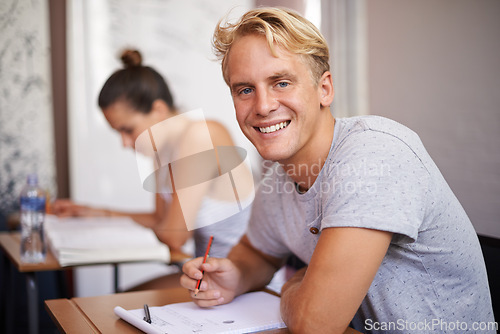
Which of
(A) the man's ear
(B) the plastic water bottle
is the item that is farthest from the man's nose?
(B) the plastic water bottle

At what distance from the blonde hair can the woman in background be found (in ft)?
2.09

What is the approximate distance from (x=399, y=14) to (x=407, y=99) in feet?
0.79

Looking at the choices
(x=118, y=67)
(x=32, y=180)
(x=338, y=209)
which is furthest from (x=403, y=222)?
(x=118, y=67)

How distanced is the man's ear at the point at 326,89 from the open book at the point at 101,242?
914 millimetres

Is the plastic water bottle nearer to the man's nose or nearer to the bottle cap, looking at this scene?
the bottle cap

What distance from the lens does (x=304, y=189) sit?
44.9 inches

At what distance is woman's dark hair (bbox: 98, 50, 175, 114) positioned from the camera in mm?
1986

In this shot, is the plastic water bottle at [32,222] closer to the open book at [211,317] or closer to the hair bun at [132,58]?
the hair bun at [132,58]

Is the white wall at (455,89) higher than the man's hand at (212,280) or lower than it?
higher

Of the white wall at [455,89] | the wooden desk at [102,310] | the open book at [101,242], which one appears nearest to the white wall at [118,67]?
the open book at [101,242]

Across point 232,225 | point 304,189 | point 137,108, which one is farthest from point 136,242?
point 304,189

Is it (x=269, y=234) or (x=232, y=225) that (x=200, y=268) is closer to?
(x=269, y=234)

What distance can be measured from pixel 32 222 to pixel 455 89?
4.52ft

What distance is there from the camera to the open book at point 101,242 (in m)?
1.66
